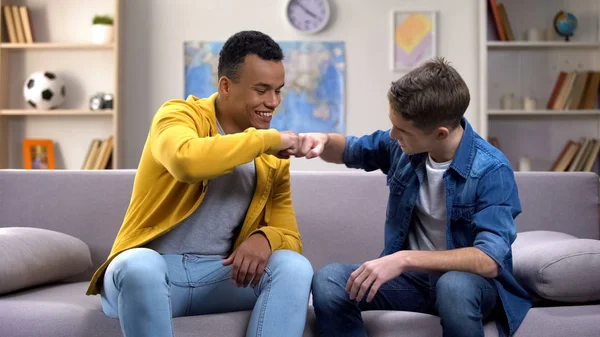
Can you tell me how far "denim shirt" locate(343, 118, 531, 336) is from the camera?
5.54 ft

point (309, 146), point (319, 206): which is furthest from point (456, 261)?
point (319, 206)

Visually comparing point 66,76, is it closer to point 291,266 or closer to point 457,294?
point 291,266

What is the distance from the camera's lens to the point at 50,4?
522 centimetres

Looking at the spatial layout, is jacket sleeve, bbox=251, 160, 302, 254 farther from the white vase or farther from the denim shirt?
the white vase

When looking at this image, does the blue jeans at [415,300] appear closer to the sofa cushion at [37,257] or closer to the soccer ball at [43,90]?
the sofa cushion at [37,257]

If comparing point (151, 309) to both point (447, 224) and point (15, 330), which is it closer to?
point (15, 330)

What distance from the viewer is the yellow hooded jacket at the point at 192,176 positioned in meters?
1.65

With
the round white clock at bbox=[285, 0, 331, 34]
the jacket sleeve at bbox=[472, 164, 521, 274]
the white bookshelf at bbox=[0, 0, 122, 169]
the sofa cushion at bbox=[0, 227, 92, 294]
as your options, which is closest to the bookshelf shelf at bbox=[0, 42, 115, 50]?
the white bookshelf at bbox=[0, 0, 122, 169]

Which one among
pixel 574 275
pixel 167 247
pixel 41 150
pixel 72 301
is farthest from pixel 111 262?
pixel 41 150

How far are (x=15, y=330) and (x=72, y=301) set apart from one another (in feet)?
0.50

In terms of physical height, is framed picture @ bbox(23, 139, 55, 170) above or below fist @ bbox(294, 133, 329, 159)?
below

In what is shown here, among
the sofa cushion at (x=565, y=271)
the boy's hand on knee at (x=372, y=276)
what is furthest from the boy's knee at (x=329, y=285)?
the sofa cushion at (x=565, y=271)

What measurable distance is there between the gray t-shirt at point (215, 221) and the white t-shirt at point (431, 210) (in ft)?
1.42

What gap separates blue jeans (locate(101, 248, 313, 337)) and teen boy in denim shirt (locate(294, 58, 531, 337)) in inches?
4.5
